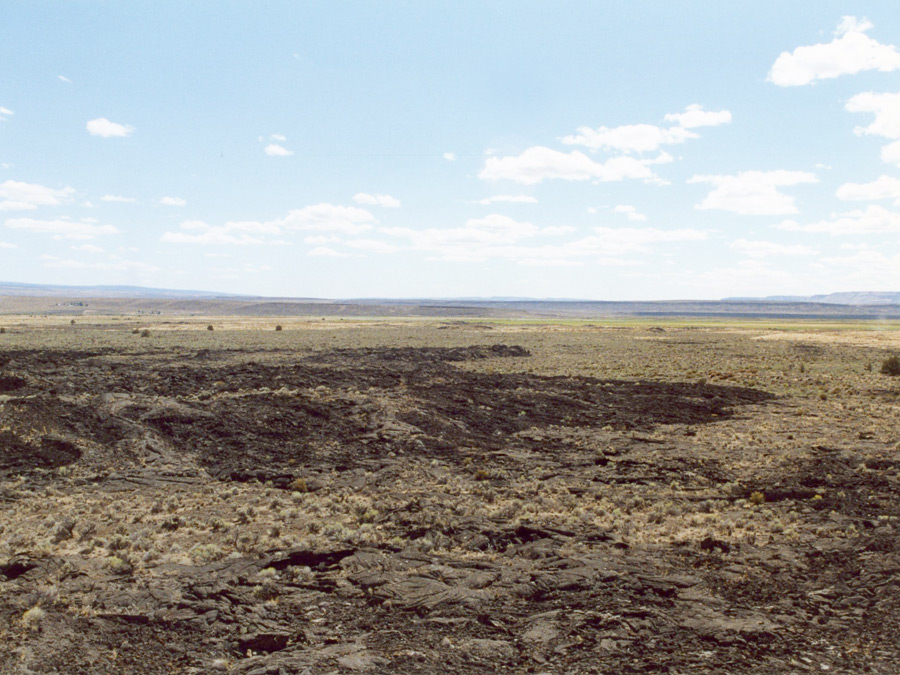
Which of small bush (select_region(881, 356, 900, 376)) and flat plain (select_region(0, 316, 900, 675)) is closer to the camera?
flat plain (select_region(0, 316, 900, 675))

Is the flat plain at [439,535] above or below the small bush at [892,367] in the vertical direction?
below

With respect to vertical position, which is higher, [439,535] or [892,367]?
[892,367]

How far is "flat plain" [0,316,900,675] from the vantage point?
7.64 metres

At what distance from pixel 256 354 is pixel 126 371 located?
14.9 meters

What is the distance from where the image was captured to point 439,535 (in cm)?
1127

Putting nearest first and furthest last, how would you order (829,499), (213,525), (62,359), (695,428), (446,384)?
(213,525), (829,499), (695,428), (446,384), (62,359)

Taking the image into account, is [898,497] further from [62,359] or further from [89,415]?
[62,359]

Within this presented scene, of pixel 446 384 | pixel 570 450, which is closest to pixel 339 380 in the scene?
pixel 446 384

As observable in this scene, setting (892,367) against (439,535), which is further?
(892,367)

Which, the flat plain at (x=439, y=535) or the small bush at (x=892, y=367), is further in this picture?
the small bush at (x=892, y=367)

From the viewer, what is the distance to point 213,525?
11.9m

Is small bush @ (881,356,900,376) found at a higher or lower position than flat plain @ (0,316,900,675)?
higher

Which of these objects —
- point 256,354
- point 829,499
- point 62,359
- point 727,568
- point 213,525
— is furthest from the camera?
point 256,354

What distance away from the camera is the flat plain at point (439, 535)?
7637mm
